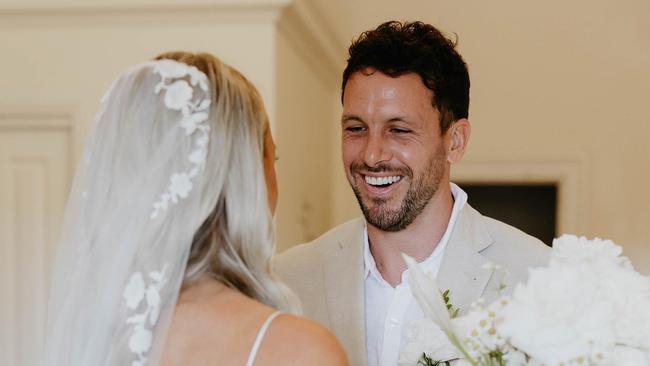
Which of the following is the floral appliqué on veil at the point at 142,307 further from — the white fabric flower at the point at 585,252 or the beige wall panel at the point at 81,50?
the beige wall panel at the point at 81,50

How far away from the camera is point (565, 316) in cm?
112

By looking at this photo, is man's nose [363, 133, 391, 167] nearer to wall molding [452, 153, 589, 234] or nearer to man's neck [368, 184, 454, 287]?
man's neck [368, 184, 454, 287]

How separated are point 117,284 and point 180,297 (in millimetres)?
116

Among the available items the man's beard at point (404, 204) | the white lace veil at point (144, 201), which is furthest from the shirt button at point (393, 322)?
the white lace veil at point (144, 201)

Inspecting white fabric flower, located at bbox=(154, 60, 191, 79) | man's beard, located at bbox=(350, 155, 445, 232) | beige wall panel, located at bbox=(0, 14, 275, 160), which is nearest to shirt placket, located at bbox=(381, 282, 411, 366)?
man's beard, located at bbox=(350, 155, 445, 232)

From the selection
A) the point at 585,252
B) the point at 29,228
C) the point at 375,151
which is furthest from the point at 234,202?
the point at 29,228

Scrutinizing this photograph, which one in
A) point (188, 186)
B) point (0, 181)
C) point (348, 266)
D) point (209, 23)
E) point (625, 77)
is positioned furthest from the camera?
point (625, 77)

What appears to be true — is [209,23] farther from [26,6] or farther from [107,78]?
[26,6]

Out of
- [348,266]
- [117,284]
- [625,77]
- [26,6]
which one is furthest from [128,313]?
[625,77]

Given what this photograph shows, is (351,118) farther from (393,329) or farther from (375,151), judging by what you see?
(393,329)

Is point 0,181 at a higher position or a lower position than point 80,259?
lower

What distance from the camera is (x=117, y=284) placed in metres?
1.32

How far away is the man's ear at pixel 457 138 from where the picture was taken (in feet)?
8.15

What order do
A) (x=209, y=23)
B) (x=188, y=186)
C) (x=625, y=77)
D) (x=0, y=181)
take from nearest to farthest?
(x=188, y=186) < (x=209, y=23) < (x=0, y=181) < (x=625, y=77)
